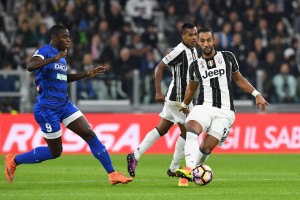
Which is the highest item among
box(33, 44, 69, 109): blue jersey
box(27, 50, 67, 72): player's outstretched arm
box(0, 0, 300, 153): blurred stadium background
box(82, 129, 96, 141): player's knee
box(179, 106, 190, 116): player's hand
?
box(27, 50, 67, 72): player's outstretched arm

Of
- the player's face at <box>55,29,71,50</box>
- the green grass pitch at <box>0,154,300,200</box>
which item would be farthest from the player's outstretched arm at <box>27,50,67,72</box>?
the green grass pitch at <box>0,154,300,200</box>

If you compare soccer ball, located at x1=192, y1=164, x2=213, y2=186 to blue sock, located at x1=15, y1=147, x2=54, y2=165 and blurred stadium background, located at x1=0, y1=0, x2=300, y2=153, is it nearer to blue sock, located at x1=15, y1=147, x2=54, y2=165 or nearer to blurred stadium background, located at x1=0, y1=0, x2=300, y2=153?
blue sock, located at x1=15, y1=147, x2=54, y2=165

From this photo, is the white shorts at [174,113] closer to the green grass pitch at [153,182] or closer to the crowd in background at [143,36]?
the green grass pitch at [153,182]

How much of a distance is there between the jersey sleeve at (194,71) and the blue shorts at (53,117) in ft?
5.31

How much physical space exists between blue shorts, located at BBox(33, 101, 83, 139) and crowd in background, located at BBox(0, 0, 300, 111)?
984 centimetres

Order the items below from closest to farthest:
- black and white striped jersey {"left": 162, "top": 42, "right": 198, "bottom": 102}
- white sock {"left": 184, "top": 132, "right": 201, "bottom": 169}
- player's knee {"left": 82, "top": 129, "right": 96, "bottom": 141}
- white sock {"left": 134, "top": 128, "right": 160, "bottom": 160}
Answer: white sock {"left": 184, "top": 132, "right": 201, "bottom": 169}, player's knee {"left": 82, "top": 129, "right": 96, "bottom": 141}, black and white striped jersey {"left": 162, "top": 42, "right": 198, "bottom": 102}, white sock {"left": 134, "top": 128, "right": 160, "bottom": 160}

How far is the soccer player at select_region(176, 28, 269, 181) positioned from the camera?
506 inches

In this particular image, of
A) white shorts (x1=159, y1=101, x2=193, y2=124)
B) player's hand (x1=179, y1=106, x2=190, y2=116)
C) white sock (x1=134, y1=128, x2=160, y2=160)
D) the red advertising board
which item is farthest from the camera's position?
the red advertising board

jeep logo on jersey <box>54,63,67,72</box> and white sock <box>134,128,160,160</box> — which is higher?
jeep logo on jersey <box>54,63,67,72</box>

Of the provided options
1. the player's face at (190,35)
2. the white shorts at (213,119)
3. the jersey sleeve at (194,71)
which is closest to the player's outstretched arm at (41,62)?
the jersey sleeve at (194,71)

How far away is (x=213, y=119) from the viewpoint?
13.0 m

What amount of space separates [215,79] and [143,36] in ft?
41.6

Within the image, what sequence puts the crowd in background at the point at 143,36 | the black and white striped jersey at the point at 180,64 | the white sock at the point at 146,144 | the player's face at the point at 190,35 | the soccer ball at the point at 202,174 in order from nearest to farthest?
the soccer ball at the point at 202,174, the player's face at the point at 190,35, the black and white striped jersey at the point at 180,64, the white sock at the point at 146,144, the crowd in background at the point at 143,36

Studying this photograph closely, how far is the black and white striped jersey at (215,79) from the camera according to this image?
13023mm
